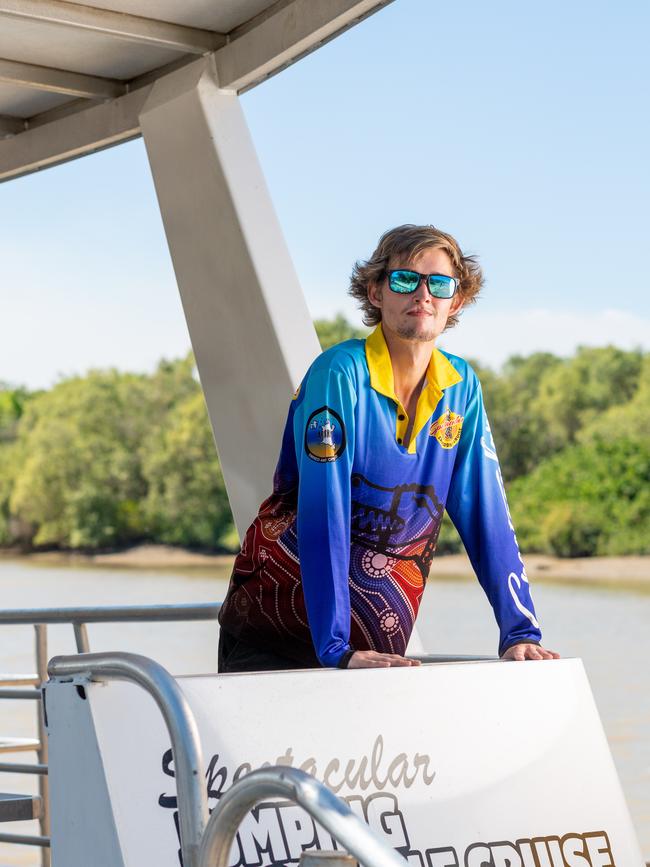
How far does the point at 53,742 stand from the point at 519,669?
82cm

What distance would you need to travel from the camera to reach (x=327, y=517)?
2.41 meters

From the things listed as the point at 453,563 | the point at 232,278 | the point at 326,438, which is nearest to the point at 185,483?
the point at 453,563

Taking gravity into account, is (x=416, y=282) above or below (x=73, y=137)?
below

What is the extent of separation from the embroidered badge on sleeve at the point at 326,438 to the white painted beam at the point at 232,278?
1999mm

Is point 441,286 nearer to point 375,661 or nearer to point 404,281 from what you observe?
point 404,281

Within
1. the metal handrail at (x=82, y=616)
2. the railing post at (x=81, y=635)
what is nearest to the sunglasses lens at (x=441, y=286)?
the metal handrail at (x=82, y=616)

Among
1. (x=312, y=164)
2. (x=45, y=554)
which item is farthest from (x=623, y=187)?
(x=45, y=554)

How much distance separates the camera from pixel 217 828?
1.68 metres

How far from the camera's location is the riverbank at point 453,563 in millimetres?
33531

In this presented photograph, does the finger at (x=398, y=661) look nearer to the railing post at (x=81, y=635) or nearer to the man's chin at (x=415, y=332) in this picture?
the man's chin at (x=415, y=332)

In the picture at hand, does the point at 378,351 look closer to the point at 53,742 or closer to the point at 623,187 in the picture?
the point at 53,742

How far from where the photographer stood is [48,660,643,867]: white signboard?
2.02 meters

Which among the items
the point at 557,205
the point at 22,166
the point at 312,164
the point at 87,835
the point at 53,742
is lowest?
the point at 87,835

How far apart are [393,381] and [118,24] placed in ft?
7.28
